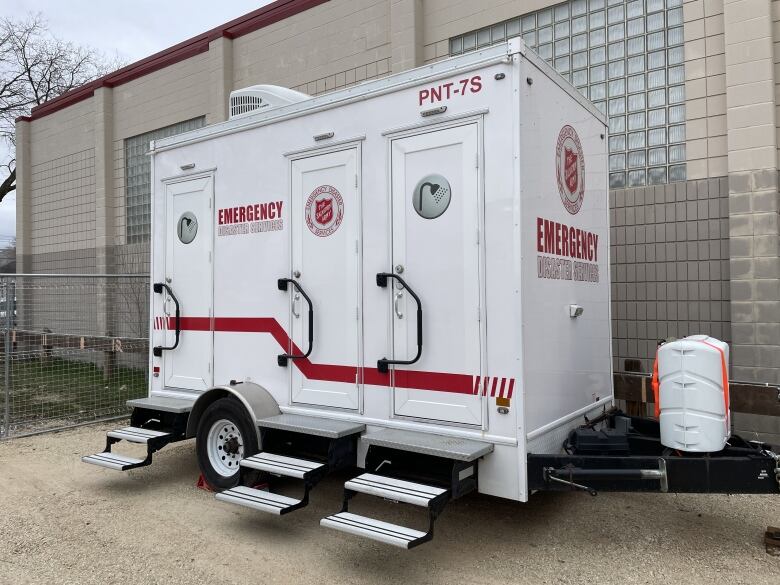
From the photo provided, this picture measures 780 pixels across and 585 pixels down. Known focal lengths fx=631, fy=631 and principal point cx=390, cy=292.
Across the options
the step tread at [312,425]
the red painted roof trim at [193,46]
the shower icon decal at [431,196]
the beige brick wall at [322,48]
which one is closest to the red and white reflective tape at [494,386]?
→ the step tread at [312,425]

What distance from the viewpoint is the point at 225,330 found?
558cm

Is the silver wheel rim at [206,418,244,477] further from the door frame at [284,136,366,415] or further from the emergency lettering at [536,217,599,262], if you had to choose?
the emergency lettering at [536,217,599,262]

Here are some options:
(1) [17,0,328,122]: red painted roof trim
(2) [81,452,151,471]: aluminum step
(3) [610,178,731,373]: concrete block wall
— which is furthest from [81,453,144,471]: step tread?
(1) [17,0,328,122]: red painted roof trim

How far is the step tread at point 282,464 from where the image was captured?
4363mm

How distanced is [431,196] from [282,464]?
2178 millimetres

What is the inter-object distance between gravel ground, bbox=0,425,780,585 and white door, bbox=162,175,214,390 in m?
1.05

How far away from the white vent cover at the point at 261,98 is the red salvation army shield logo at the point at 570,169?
7.51ft

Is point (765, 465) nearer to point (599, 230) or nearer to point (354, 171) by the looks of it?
point (599, 230)

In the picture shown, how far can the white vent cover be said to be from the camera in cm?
568

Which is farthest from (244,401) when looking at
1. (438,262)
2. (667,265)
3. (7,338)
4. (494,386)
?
→ (667,265)

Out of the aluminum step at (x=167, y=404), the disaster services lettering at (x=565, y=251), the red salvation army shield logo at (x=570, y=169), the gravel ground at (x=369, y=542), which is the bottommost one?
the gravel ground at (x=369, y=542)

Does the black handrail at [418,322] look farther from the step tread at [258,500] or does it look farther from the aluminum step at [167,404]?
the aluminum step at [167,404]

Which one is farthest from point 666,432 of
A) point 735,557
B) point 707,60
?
point 707,60

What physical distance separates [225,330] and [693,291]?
15.9ft
